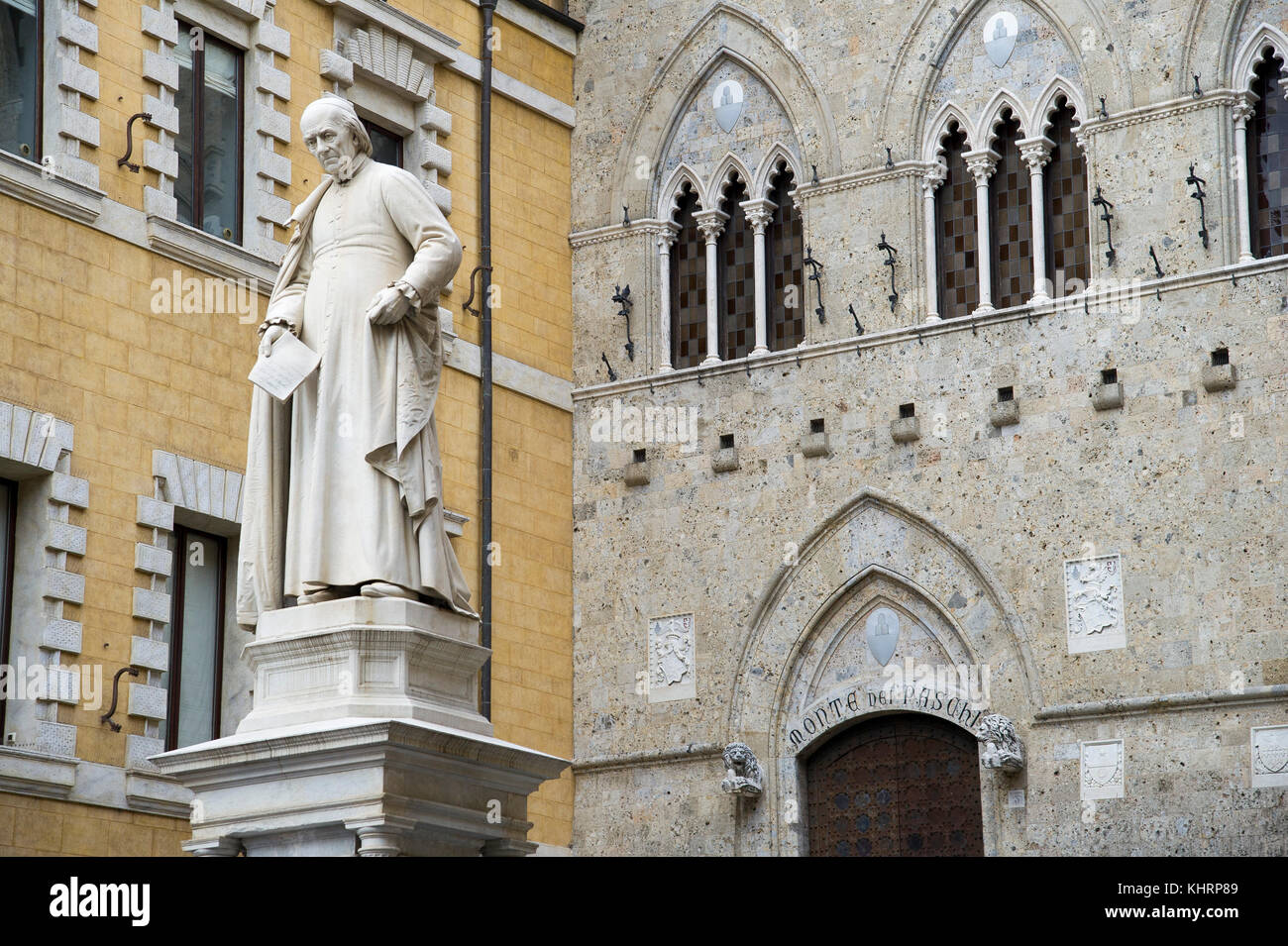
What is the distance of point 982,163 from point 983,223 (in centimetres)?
58

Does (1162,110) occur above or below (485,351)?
above

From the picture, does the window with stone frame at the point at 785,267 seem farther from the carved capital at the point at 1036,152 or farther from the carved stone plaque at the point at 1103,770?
the carved stone plaque at the point at 1103,770

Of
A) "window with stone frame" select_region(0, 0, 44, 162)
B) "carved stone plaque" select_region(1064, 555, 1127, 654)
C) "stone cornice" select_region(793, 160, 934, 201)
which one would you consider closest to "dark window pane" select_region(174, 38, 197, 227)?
"window with stone frame" select_region(0, 0, 44, 162)

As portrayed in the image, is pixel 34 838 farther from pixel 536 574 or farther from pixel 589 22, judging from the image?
pixel 589 22

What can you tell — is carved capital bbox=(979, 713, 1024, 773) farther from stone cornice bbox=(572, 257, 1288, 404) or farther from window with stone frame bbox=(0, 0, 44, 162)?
window with stone frame bbox=(0, 0, 44, 162)

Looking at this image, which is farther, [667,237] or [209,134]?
[667,237]

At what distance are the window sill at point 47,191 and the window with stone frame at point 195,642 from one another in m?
2.66

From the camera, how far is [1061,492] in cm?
2014

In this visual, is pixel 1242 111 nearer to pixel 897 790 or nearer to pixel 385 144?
pixel 897 790

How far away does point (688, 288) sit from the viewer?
2295 cm

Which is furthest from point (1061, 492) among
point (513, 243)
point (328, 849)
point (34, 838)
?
point (328, 849)

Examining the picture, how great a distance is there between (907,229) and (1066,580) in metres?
3.82

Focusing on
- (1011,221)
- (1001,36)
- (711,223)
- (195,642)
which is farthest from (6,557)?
(1001,36)

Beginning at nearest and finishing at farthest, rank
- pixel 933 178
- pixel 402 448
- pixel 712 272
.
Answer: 1. pixel 402 448
2. pixel 933 178
3. pixel 712 272
